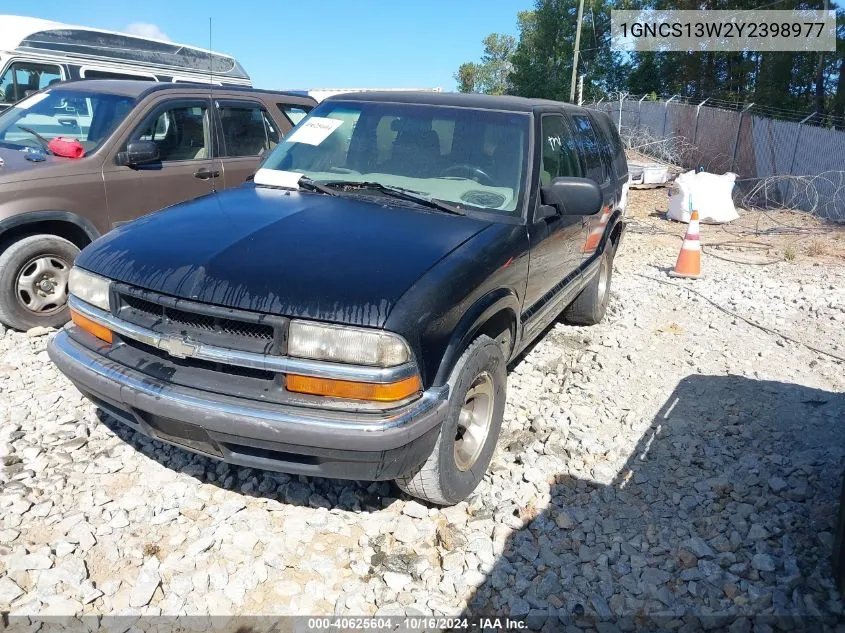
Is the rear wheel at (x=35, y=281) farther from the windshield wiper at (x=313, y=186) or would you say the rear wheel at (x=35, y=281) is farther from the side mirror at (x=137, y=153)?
the windshield wiper at (x=313, y=186)

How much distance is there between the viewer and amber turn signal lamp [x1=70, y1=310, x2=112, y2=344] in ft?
9.46

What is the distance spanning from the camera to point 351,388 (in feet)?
7.96

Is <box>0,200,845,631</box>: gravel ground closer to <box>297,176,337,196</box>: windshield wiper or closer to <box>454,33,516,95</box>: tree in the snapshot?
<box>297,176,337,196</box>: windshield wiper

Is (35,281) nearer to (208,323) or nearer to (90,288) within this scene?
(90,288)

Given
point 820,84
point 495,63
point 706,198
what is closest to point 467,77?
point 495,63

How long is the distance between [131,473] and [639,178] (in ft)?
42.9

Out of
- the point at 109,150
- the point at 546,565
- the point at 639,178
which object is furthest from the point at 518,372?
the point at 639,178

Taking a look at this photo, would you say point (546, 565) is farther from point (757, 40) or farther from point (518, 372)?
point (757, 40)

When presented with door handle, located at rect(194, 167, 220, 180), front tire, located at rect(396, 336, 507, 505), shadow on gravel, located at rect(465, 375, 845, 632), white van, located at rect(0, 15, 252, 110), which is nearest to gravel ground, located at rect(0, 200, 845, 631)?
shadow on gravel, located at rect(465, 375, 845, 632)

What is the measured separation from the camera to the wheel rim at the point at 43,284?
484 cm

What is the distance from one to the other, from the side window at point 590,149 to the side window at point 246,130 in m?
2.89

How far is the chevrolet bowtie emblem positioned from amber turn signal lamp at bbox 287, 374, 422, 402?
0.43 m

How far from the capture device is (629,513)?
319 centimetres

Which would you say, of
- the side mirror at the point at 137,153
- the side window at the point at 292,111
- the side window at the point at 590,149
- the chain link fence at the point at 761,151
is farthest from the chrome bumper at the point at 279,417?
the chain link fence at the point at 761,151
